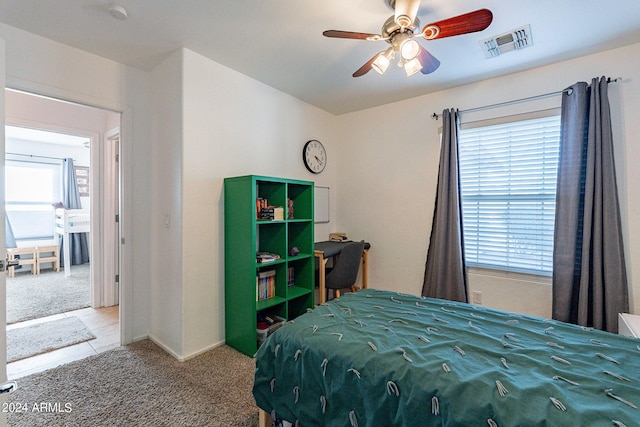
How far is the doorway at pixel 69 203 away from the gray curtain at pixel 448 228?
3.22 m

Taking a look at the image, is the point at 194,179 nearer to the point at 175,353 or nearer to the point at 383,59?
the point at 175,353

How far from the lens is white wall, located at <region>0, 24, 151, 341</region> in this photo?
6.99ft

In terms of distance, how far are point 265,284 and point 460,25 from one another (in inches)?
95.1

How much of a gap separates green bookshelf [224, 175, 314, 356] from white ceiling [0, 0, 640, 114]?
1.05m

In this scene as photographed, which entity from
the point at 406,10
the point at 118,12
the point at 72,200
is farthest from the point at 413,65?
the point at 72,200

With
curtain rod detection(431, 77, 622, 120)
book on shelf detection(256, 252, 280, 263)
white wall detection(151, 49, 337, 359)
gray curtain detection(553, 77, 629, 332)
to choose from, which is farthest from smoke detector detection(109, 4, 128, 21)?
gray curtain detection(553, 77, 629, 332)

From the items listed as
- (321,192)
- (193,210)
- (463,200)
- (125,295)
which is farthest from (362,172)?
(125,295)

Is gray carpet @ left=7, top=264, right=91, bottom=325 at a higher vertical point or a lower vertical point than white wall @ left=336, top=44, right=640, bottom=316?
lower

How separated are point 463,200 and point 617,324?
151 cm

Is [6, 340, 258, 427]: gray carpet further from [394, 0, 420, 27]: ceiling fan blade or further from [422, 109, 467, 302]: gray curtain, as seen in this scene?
[394, 0, 420, 27]: ceiling fan blade

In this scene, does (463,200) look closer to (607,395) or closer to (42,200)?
(607,395)

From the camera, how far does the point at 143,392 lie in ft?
6.23

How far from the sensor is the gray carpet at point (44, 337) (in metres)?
2.41

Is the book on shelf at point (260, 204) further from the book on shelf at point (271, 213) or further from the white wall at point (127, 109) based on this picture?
the white wall at point (127, 109)
